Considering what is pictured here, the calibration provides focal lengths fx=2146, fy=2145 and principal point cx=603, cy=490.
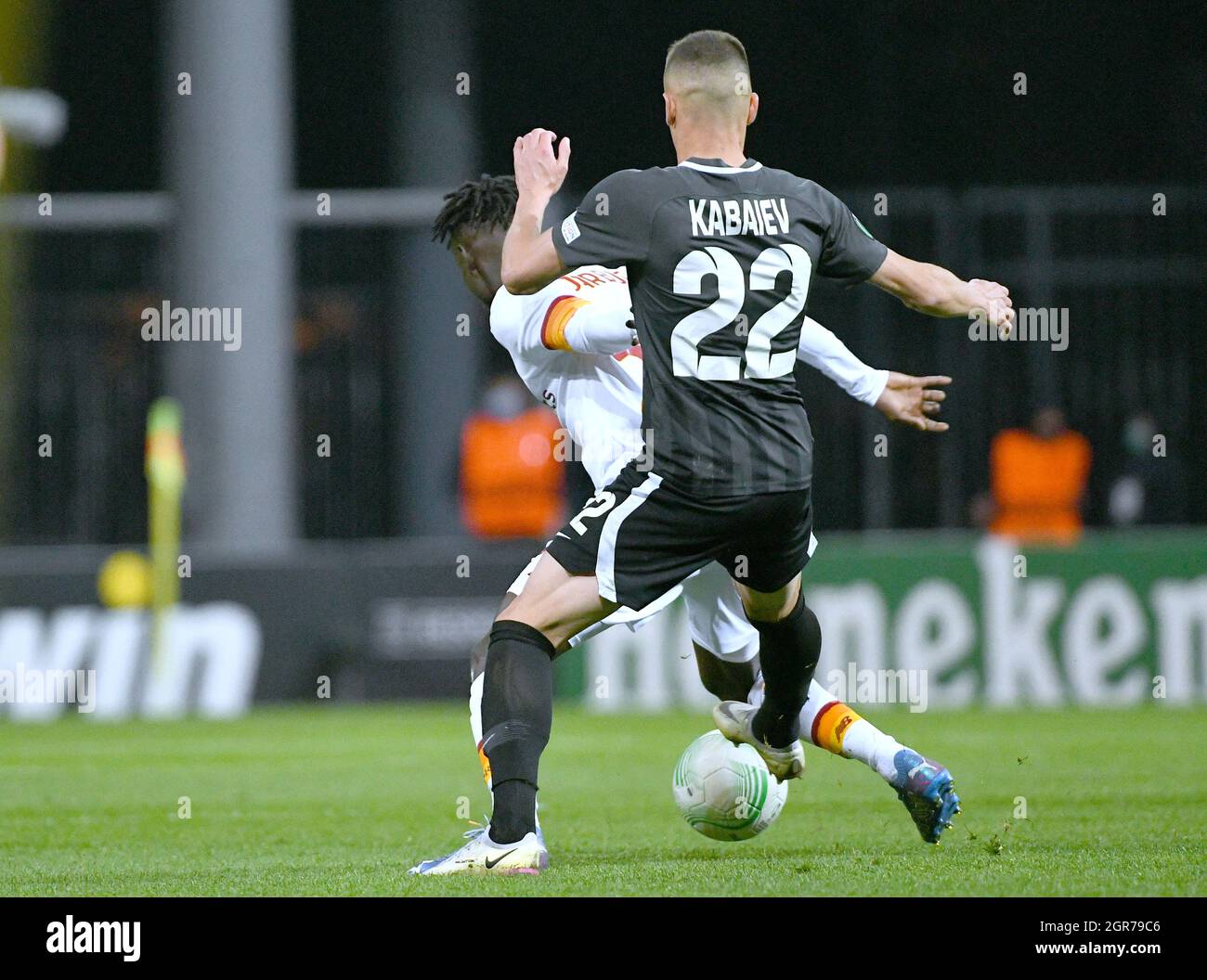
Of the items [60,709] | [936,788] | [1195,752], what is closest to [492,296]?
[936,788]

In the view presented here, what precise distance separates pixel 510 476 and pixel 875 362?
118 inches

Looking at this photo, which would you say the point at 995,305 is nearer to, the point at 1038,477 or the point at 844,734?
the point at 844,734

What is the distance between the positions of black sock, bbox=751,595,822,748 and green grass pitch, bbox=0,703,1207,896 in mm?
422

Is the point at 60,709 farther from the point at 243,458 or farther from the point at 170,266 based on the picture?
the point at 170,266

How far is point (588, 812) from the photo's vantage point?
27.8ft

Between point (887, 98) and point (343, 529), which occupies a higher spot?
point (887, 98)

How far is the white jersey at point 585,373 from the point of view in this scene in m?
6.62

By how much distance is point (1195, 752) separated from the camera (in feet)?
34.9

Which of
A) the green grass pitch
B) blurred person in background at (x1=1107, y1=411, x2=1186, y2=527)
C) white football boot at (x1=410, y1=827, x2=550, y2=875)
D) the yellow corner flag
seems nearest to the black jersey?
white football boot at (x1=410, y1=827, x2=550, y2=875)

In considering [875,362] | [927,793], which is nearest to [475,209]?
[927,793]

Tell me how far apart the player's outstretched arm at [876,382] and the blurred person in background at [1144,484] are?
10.2m

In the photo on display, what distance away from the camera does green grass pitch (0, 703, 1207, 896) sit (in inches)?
238
